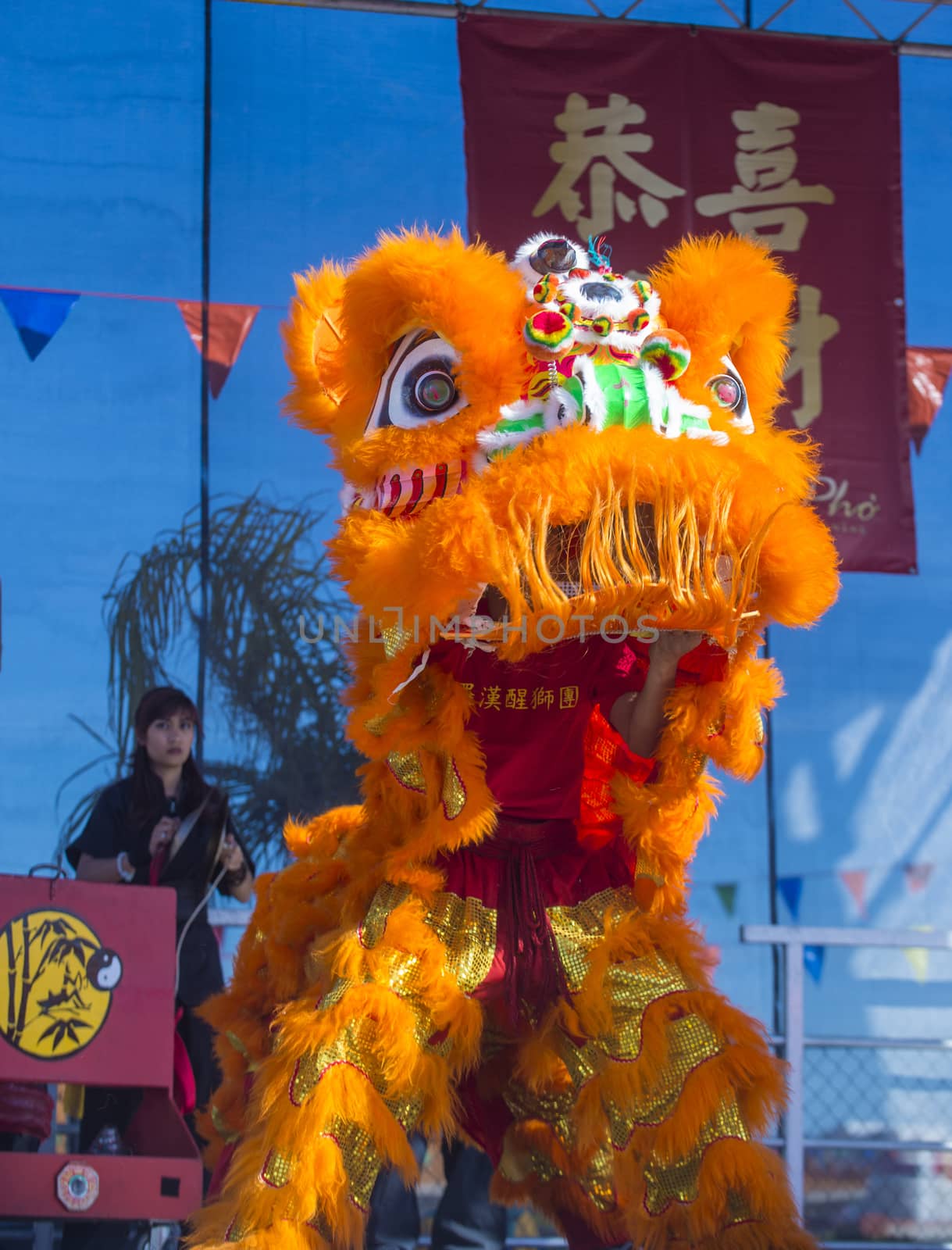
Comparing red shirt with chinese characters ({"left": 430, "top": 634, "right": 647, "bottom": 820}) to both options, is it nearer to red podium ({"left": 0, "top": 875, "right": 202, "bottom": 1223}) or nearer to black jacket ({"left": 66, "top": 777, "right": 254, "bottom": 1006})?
red podium ({"left": 0, "top": 875, "right": 202, "bottom": 1223})

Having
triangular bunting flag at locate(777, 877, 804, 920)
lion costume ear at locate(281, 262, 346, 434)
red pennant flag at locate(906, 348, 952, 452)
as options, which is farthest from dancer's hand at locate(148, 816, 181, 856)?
red pennant flag at locate(906, 348, 952, 452)

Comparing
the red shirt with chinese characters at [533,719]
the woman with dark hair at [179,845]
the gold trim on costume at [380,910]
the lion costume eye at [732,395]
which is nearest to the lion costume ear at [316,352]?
the red shirt with chinese characters at [533,719]

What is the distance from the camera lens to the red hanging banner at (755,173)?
12.1ft

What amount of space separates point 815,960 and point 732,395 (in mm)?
2132

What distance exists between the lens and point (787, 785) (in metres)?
3.71

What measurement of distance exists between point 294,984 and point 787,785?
1989mm

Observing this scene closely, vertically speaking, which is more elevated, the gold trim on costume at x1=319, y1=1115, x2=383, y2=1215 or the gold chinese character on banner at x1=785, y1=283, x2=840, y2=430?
the gold chinese character on banner at x1=785, y1=283, x2=840, y2=430

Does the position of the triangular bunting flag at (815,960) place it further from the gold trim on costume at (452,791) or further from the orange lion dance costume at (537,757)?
the gold trim on costume at (452,791)

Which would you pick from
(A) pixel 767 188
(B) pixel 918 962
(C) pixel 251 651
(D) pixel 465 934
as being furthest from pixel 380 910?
(A) pixel 767 188

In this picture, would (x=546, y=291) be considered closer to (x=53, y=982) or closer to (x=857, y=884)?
(x=53, y=982)

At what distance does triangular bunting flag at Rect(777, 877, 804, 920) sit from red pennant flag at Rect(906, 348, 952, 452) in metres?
1.24

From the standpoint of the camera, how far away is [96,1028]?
2697mm

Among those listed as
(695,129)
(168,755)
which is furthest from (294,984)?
(695,129)

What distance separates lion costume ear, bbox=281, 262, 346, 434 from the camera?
2252 millimetres
